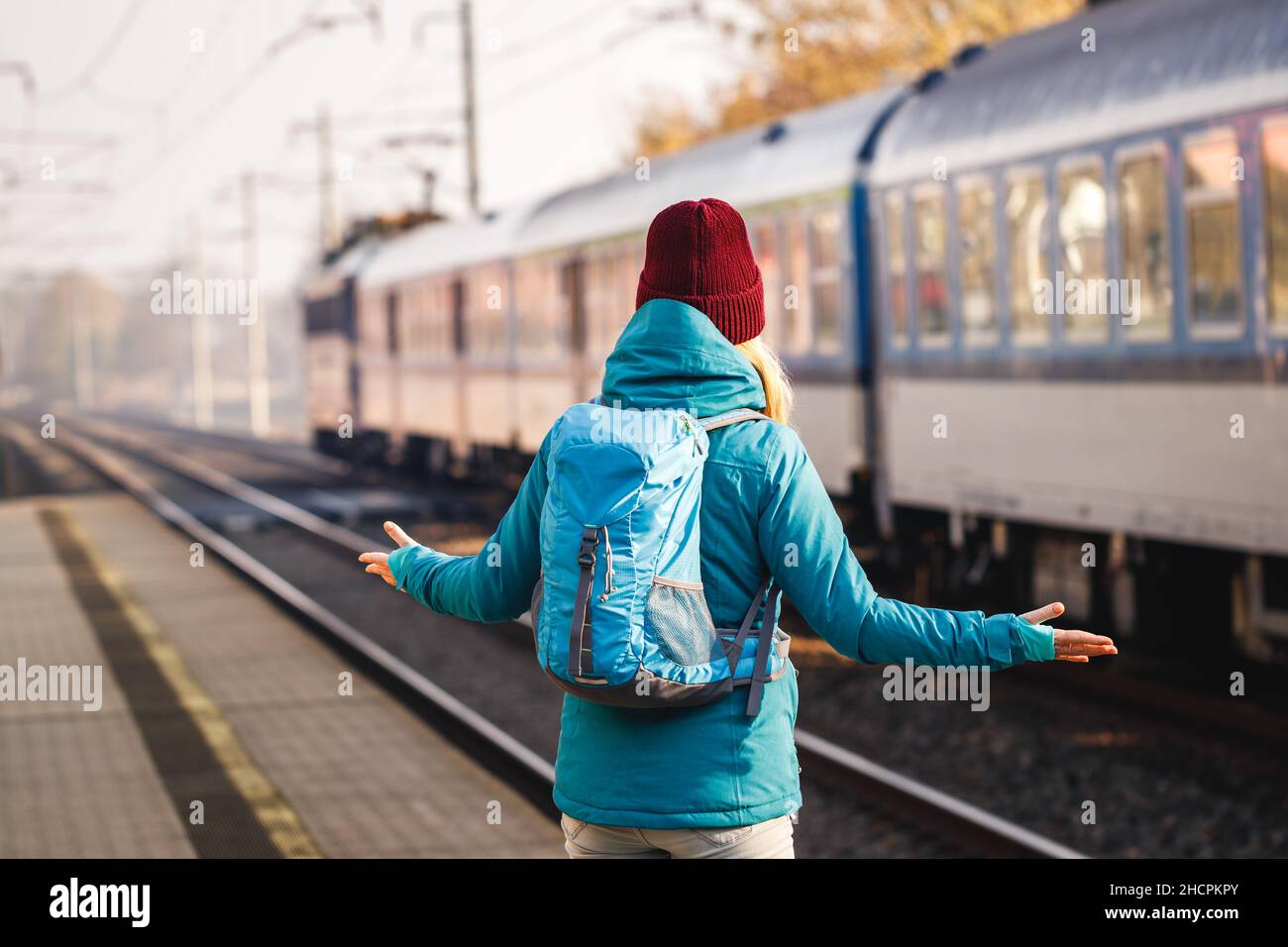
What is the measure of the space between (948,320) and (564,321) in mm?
7793

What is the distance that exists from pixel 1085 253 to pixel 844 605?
7684 millimetres

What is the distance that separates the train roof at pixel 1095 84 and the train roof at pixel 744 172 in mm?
569

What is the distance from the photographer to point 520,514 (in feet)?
10.1

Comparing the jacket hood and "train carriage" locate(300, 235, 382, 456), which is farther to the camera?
"train carriage" locate(300, 235, 382, 456)

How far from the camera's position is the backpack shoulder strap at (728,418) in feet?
9.46

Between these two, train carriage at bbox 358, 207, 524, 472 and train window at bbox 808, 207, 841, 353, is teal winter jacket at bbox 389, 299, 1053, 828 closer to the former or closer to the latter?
train window at bbox 808, 207, 841, 353

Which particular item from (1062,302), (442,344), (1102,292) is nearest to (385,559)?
(1102,292)

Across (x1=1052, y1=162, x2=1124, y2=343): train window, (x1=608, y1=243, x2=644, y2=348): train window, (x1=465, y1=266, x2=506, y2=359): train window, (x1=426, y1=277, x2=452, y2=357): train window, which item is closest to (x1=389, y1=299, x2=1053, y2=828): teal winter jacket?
(x1=1052, y1=162, x2=1124, y2=343): train window

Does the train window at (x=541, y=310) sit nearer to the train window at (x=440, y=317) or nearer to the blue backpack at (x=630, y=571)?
the train window at (x=440, y=317)

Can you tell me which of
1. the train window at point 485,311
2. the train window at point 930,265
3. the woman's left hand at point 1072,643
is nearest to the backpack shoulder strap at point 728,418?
the woman's left hand at point 1072,643

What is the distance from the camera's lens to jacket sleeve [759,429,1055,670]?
2838 millimetres

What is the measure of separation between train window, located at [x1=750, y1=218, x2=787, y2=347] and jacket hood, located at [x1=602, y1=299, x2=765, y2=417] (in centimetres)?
1067

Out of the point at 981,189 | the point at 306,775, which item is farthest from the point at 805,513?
the point at 981,189
